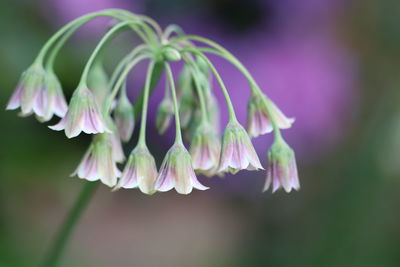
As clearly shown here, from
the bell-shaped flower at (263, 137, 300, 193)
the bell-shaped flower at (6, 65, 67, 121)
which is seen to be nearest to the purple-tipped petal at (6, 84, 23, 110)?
the bell-shaped flower at (6, 65, 67, 121)

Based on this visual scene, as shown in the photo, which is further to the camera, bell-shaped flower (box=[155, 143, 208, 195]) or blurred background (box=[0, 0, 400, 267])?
blurred background (box=[0, 0, 400, 267])

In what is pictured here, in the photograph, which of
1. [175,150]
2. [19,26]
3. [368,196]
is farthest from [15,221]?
[175,150]

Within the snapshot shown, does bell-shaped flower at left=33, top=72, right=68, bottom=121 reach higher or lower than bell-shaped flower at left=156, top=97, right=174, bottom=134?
lower

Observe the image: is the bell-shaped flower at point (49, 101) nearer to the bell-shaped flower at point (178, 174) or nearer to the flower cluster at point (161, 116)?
the flower cluster at point (161, 116)

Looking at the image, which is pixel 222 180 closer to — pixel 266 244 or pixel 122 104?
pixel 266 244

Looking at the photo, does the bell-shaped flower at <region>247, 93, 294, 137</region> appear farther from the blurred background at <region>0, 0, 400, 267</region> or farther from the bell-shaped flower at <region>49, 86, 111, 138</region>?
the blurred background at <region>0, 0, 400, 267</region>

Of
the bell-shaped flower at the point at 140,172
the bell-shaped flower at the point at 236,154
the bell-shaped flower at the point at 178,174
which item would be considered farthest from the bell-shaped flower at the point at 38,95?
the bell-shaped flower at the point at 236,154
